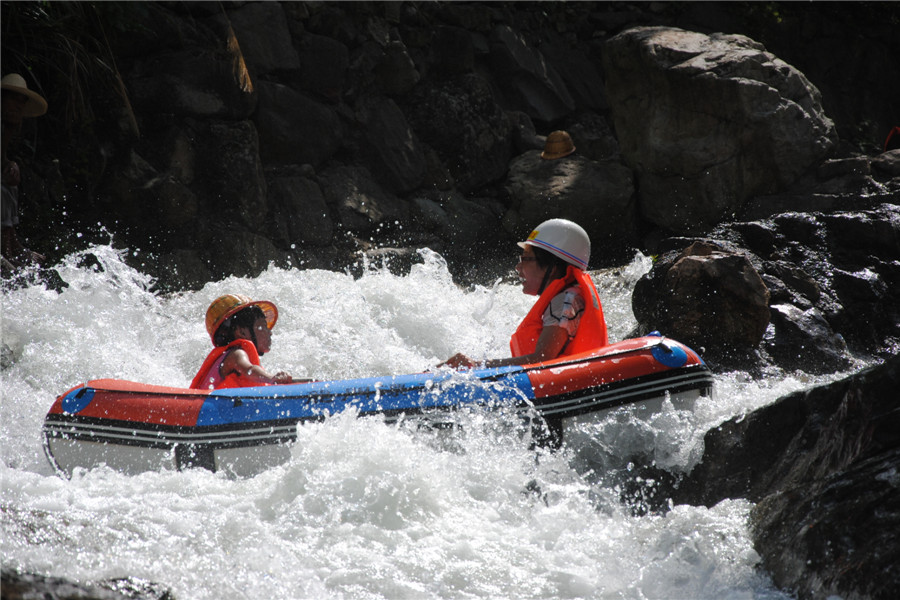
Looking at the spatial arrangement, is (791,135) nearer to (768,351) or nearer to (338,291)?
(768,351)

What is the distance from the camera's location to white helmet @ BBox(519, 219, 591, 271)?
4.15 m

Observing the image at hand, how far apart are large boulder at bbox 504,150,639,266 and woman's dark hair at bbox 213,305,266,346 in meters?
5.64

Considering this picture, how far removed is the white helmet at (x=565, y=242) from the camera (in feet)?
13.6

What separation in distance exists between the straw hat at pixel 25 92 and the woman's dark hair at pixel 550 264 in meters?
4.50

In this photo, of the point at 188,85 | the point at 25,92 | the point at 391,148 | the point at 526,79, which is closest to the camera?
the point at 25,92

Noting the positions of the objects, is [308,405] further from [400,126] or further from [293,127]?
[400,126]

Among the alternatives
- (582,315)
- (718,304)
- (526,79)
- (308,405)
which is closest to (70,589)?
(308,405)

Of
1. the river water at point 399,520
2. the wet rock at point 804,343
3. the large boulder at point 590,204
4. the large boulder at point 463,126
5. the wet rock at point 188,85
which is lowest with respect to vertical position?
the river water at point 399,520

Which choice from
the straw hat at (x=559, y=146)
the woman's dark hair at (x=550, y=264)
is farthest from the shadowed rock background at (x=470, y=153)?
the woman's dark hair at (x=550, y=264)

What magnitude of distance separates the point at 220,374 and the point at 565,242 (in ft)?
6.66

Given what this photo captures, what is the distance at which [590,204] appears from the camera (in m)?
9.48

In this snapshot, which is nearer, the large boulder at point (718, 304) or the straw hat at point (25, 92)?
the large boulder at point (718, 304)

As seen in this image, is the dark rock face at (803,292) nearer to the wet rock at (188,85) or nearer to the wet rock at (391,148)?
the wet rock at (391,148)

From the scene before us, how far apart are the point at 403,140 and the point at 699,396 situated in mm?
7033
